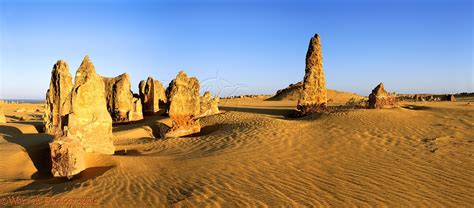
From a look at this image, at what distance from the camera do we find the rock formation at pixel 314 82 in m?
17.8

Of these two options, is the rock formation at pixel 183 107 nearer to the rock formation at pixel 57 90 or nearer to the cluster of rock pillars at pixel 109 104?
the cluster of rock pillars at pixel 109 104

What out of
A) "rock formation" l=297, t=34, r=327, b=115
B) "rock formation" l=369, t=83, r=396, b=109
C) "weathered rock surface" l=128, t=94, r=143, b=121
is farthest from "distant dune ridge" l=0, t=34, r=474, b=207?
"weathered rock surface" l=128, t=94, r=143, b=121

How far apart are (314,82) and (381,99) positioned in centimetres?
338

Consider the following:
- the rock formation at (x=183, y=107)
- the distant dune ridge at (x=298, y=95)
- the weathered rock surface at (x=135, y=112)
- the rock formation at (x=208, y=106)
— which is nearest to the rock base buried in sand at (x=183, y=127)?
the rock formation at (x=183, y=107)

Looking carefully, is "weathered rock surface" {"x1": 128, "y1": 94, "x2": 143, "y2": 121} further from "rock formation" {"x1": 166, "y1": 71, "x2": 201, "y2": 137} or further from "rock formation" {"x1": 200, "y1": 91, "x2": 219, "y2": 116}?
"rock formation" {"x1": 166, "y1": 71, "x2": 201, "y2": 137}

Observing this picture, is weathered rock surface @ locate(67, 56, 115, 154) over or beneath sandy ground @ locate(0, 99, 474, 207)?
over

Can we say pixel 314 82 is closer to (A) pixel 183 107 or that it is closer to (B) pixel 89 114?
(A) pixel 183 107

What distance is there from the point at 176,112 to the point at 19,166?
7.47m

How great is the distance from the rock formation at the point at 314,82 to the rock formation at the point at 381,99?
2610 millimetres

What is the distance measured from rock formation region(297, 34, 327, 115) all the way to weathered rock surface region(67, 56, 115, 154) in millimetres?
10393

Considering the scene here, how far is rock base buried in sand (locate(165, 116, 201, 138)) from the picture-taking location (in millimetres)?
14159

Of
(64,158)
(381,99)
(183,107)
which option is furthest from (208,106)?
(64,158)

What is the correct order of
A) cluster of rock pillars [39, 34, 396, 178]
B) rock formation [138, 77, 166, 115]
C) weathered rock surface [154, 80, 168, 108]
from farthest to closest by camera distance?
weathered rock surface [154, 80, 168, 108] < rock formation [138, 77, 166, 115] < cluster of rock pillars [39, 34, 396, 178]

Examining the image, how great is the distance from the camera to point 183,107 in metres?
15.1
